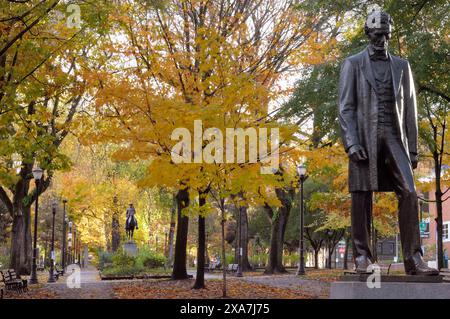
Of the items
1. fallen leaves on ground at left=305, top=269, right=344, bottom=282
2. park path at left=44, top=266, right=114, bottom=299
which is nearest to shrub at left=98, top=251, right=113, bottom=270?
fallen leaves on ground at left=305, top=269, right=344, bottom=282

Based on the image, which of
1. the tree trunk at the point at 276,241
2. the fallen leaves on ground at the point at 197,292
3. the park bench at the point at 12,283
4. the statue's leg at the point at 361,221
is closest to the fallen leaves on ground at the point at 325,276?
the tree trunk at the point at 276,241

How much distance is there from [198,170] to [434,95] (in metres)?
7.88

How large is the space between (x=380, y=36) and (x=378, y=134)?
47.6 inches

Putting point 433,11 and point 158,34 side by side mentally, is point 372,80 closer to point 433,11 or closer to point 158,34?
point 433,11

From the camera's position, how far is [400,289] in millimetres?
6664

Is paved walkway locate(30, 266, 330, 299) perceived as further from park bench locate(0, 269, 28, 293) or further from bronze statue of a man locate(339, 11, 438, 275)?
bronze statue of a man locate(339, 11, 438, 275)

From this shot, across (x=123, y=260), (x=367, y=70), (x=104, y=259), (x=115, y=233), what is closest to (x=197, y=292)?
(x=367, y=70)

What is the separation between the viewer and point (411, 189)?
716 centimetres

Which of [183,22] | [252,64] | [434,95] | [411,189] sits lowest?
[411,189]

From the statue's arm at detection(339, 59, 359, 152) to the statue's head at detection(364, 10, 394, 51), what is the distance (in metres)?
0.40

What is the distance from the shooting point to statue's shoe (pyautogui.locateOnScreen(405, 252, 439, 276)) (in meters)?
6.78

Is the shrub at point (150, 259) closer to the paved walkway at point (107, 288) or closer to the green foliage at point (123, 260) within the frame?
the green foliage at point (123, 260)

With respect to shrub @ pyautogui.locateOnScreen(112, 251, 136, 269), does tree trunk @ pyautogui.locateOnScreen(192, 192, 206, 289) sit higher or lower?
higher

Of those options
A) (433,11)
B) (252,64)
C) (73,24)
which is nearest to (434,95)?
(433,11)
